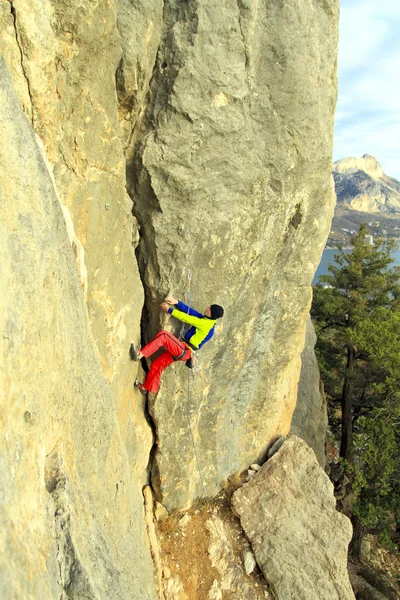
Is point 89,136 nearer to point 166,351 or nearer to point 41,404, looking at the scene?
point 41,404

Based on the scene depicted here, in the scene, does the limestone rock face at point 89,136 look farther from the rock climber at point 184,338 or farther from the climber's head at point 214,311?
the climber's head at point 214,311

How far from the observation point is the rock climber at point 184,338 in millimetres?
6688

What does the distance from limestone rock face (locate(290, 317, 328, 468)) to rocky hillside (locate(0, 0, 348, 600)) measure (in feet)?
9.68

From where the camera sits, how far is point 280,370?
9219 mm

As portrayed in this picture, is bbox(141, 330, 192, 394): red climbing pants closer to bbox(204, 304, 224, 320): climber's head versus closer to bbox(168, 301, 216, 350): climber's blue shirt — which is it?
bbox(168, 301, 216, 350): climber's blue shirt

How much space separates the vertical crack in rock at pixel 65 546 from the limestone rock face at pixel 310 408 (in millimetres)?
9754

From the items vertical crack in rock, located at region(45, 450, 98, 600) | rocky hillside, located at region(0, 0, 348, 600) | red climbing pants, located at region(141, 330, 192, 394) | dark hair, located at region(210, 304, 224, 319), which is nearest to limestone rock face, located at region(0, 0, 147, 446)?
rocky hillside, located at region(0, 0, 348, 600)

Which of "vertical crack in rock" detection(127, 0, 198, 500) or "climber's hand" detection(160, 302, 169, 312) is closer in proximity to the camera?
"vertical crack in rock" detection(127, 0, 198, 500)

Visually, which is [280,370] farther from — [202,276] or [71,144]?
[71,144]

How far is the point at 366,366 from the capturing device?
1452 centimetres

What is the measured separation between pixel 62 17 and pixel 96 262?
281 centimetres

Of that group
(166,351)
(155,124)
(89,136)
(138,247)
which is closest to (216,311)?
(166,351)

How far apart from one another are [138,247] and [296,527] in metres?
6.24

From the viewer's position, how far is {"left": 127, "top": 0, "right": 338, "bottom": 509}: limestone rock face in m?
6.11
